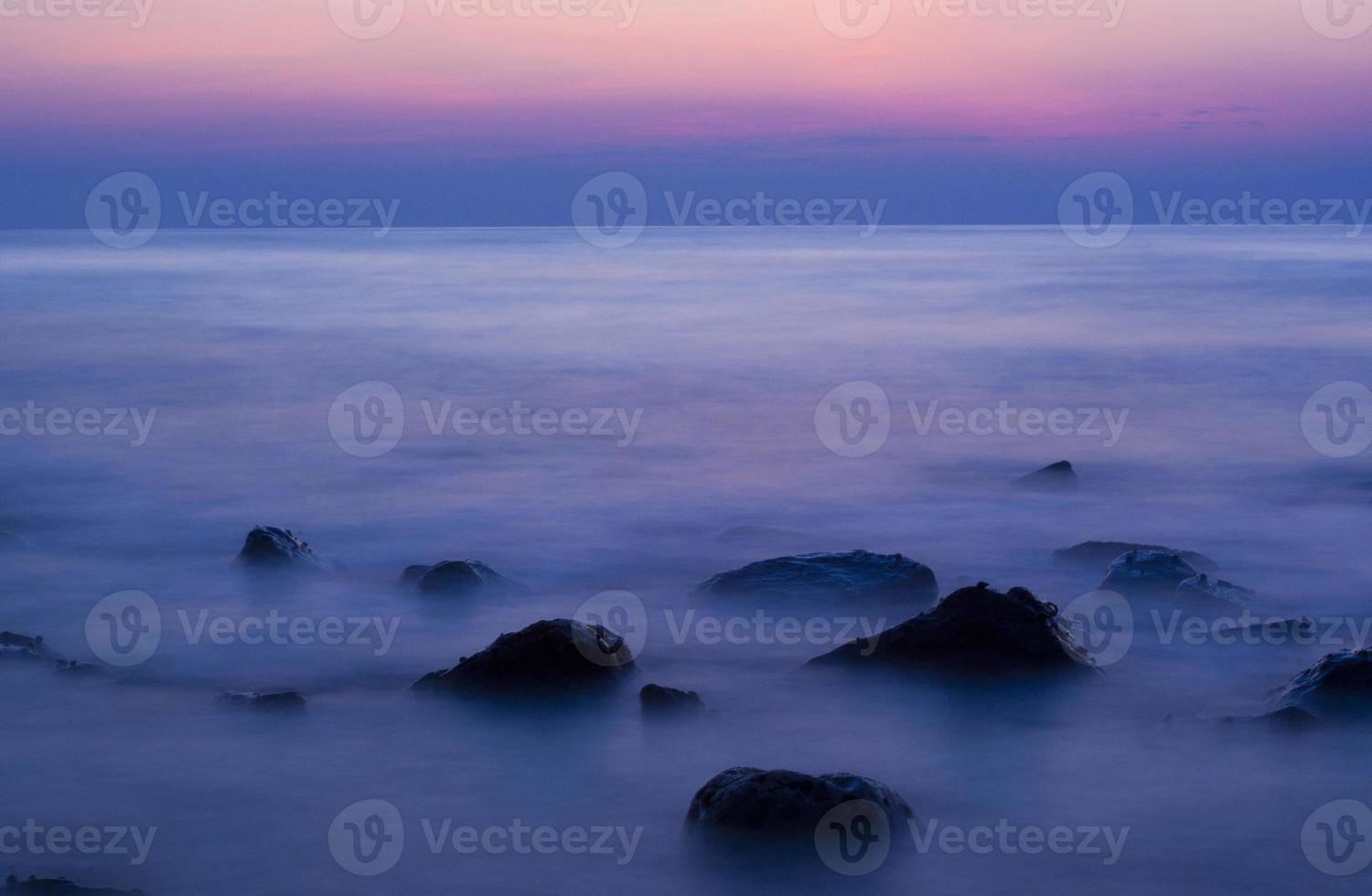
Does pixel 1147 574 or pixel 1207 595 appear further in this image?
pixel 1147 574

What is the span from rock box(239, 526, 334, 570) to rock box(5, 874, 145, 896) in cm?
491

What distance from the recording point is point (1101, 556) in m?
10.4

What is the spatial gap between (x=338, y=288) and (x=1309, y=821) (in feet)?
144

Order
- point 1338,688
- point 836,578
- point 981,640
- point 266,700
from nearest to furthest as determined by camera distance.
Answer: point 1338,688 < point 266,700 < point 981,640 < point 836,578

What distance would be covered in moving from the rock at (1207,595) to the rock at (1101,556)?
703 mm

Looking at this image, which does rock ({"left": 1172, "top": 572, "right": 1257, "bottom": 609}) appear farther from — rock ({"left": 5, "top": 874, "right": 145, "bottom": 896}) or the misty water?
rock ({"left": 5, "top": 874, "right": 145, "bottom": 896})

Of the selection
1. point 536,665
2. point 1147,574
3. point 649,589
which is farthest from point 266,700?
point 1147,574

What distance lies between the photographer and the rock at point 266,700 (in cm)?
747

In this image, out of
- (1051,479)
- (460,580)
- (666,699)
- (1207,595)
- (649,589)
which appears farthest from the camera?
(1051,479)

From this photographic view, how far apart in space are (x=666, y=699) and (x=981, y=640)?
187 cm

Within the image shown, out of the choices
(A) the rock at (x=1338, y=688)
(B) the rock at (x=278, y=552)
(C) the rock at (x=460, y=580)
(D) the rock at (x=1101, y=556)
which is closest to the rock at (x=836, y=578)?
(D) the rock at (x=1101, y=556)

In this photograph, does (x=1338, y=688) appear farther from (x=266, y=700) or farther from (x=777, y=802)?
(x=266, y=700)

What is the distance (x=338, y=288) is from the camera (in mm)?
46812

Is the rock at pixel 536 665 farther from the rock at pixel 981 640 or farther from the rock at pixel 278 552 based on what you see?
the rock at pixel 278 552
